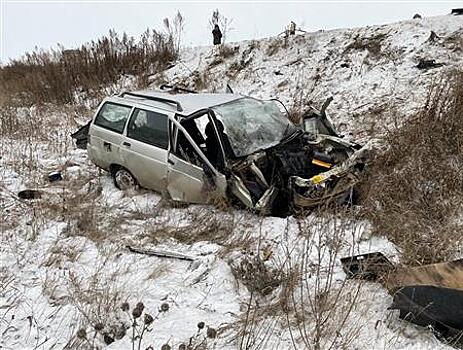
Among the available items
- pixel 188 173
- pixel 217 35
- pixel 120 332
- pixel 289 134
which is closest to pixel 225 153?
pixel 188 173

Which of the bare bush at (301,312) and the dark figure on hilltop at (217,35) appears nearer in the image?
the bare bush at (301,312)

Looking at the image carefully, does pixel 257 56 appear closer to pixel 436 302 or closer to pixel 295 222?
pixel 295 222

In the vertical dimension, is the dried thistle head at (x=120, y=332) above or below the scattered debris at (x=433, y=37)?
below

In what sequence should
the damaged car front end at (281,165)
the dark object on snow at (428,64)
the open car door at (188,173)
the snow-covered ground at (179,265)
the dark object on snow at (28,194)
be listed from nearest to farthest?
the snow-covered ground at (179,265), the damaged car front end at (281,165), the open car door at (188,173), the dark object on snow at (28,194), the dark object on snow at (428,64)

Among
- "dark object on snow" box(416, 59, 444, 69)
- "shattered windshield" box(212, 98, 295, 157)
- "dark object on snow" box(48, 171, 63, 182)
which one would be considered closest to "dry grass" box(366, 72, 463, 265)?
"shattered windshield" box(212, 98, 295, 157)

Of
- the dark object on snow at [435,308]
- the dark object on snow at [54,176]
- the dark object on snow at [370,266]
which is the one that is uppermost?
the dark object on snow at [435,308]

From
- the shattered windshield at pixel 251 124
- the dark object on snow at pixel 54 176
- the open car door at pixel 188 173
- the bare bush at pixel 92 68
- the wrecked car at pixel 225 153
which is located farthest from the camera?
the bare bush at pixel 92 68

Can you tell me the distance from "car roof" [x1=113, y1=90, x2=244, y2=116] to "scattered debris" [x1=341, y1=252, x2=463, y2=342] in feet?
11.0

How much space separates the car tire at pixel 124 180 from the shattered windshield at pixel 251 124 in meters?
1.89

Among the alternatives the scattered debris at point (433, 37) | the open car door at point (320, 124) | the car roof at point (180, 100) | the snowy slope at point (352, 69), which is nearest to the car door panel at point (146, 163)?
the car roof at point (180, 100)

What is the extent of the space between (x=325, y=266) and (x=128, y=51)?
1301 cm

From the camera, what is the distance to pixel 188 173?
19.6 feet

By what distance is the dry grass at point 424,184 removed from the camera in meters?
4.43

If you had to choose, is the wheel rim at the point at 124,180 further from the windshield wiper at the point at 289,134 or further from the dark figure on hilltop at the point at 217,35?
the dark figure on hilltop at the point at 217,35
